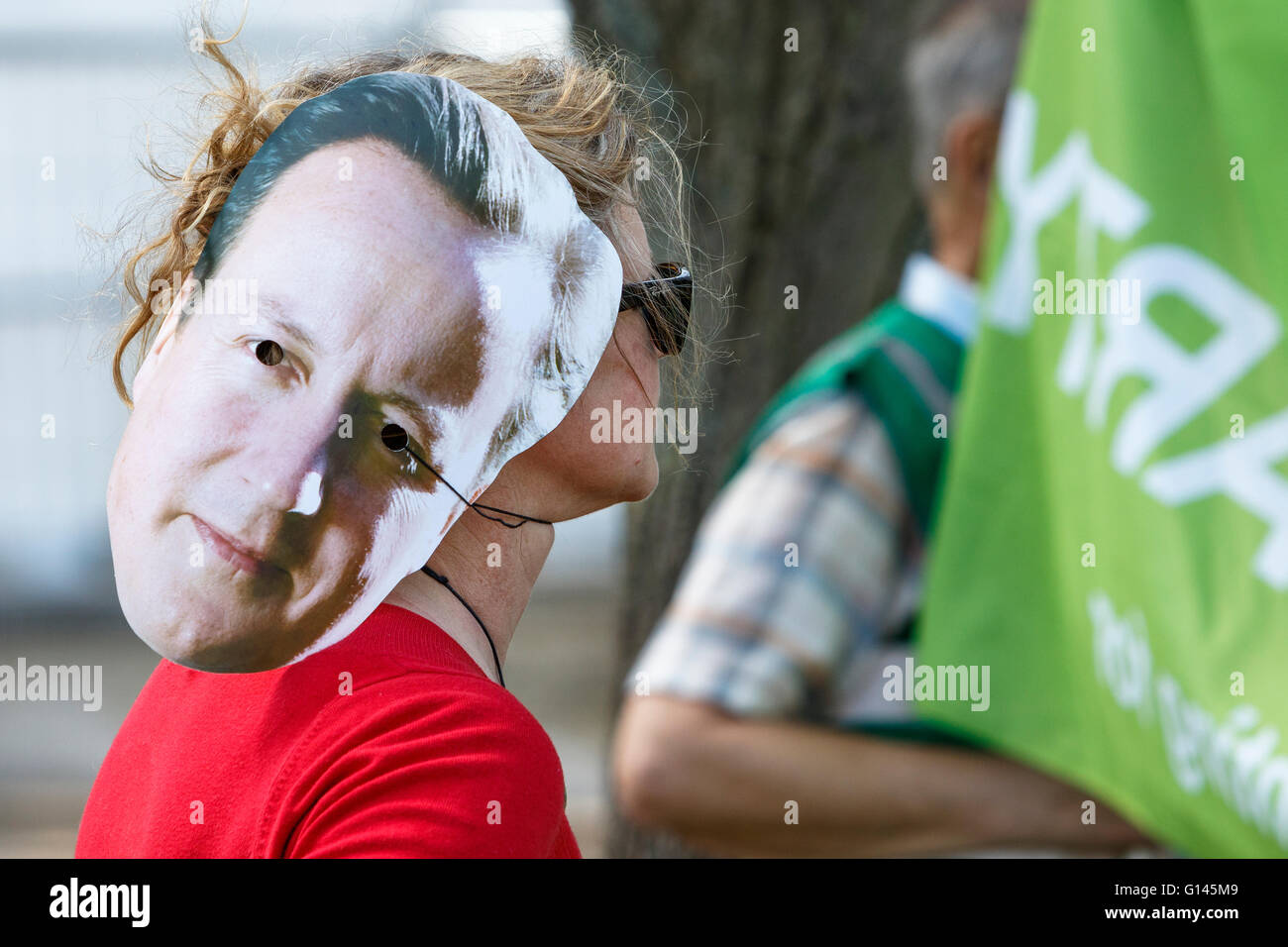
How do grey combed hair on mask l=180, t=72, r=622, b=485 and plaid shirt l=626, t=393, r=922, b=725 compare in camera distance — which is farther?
plaid shirt l=626, t=393, r=922, b=725

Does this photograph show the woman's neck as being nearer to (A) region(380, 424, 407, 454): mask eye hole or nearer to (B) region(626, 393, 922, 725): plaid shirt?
(A) region(380, 424, 407, 454): mask eye hole

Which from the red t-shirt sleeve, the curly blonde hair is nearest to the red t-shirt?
the red t-shirt sleeve

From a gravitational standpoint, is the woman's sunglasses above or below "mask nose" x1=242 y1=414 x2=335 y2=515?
above

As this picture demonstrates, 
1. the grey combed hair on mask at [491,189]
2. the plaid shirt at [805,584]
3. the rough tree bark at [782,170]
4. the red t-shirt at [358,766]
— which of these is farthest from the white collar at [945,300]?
the red t-shirt at [358,766]

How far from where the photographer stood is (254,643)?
830 mm

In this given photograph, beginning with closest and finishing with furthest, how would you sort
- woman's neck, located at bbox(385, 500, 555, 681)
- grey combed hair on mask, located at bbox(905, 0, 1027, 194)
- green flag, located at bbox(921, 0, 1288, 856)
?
1. woman's neck, located at bbox(385, 500, 555, 681)
2. green flag, located at bbox(921, 0, 1288, 856)
3. grey combed hair on mask, located at bbox(905, 0, 1027, 194)

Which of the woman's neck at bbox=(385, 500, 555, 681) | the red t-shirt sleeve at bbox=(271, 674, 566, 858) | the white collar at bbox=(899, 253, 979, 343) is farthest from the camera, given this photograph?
the white collar at bbox=(899, 253, 979, 343)

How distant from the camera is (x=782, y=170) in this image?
281 cm

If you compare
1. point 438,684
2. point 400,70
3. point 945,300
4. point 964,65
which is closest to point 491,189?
point 400,70

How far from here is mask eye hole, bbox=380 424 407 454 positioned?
84cm

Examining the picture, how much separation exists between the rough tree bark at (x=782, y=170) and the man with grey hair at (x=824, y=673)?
0.89m

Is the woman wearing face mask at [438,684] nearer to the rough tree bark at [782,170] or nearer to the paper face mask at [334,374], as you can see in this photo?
the paper face mask at [334,374]

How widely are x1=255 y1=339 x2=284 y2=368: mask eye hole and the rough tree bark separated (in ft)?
6.44

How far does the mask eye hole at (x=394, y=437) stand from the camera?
2.74 feet
